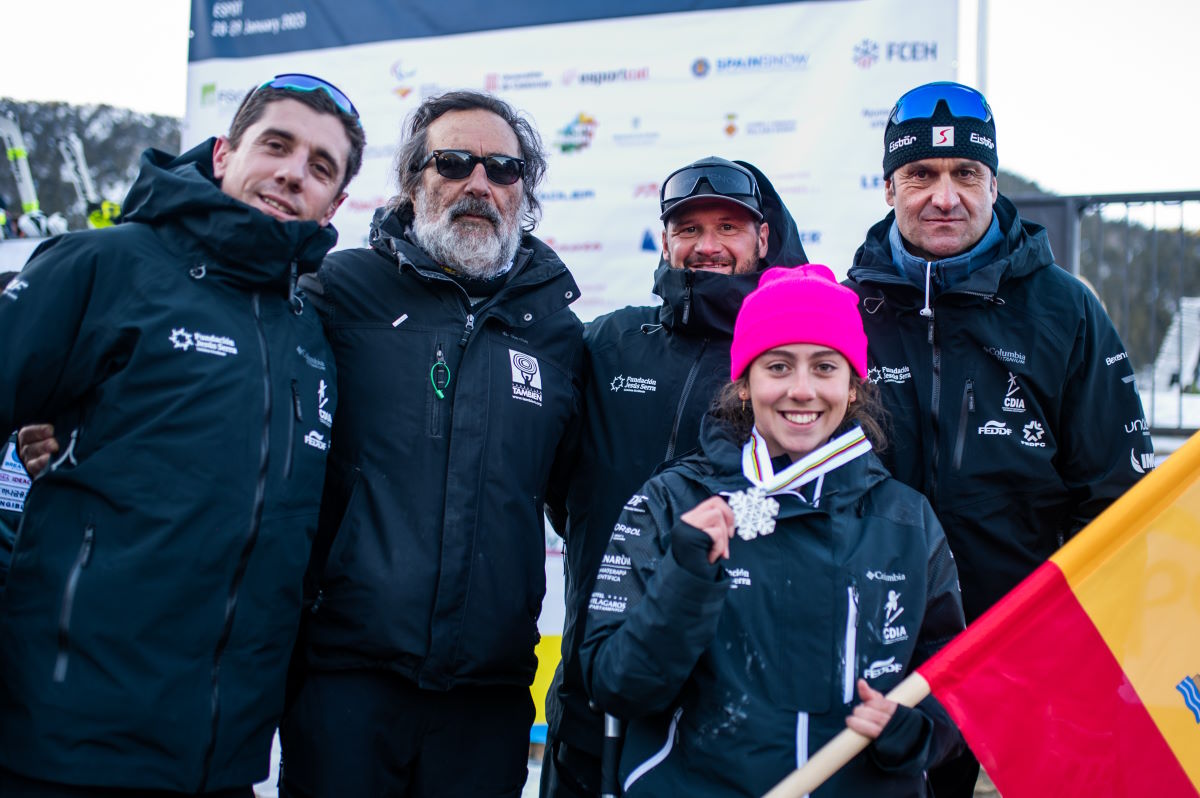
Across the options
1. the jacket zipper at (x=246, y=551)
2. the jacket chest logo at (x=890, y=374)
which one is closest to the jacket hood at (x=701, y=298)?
the jacket chest logo at (x=890, y=374)

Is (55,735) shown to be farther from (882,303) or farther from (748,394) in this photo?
(882,303)

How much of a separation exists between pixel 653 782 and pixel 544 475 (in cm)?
102

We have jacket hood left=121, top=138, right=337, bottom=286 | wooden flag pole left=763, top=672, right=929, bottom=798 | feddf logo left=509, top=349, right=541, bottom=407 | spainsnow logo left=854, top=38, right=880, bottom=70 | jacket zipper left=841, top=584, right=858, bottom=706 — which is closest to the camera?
wooden flag pole left=763, top=672, right=929, bottom=798

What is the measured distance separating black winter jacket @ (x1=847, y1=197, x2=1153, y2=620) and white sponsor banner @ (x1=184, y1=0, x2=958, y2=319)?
2.55 meters

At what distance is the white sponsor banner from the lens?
5.20 metres

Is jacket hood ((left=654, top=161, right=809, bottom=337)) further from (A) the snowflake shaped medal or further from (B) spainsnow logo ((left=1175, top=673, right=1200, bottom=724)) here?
(B) spainsnow logo ((left=1175, top=673, right=1200, bottom=724))

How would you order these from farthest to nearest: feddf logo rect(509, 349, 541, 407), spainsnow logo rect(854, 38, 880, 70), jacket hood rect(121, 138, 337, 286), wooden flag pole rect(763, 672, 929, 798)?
spainsnow logo rect(854, 38, 880, 70) → feddf logo rect(509, 349, 541, 407) → jacket hood rect(121, 138, 337, 286) → wooden flag pole rect(763, 672, 929, 798)

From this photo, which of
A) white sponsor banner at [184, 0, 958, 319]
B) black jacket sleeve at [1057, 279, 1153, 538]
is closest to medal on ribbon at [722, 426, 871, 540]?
black jacket sleeve at [1057, 279, 1153, 538]

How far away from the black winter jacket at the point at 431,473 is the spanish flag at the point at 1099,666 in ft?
3.63

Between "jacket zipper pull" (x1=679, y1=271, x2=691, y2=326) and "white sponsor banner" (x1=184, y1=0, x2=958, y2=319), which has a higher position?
"white sponsor banner" (x1=184, y1=0, x2=958, y2=319)

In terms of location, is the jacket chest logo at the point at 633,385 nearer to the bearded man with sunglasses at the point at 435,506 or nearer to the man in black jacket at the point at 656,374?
the man in black jacket at the point at 656,374

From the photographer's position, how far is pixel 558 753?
3.03m

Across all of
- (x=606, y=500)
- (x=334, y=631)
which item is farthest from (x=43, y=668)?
(x=606, y=500)

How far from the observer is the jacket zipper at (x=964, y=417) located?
2.74 meters
